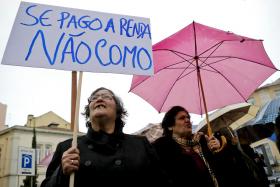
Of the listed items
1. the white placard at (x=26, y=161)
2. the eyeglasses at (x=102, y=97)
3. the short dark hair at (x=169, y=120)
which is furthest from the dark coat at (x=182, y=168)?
the white placard at (x=26, y=161)

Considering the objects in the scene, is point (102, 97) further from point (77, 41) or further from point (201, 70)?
point (201, 70)

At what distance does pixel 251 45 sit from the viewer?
423 cm


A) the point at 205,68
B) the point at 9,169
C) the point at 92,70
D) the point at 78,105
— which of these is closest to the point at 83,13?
the point at 92,70

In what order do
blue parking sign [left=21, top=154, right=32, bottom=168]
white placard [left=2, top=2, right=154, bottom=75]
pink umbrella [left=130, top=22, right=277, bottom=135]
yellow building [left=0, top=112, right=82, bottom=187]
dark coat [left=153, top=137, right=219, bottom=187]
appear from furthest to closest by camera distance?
yellow building [left=0, top=112, right=82, bottom=187]
blue parking sign [left=21, top=154, right=32, bottom=168]
pink umbrella [left=130, top=22, right=277, bottom=135]
dark coat [left=153, top=137, right=219, bottom=187]
white placard [left=2, top=2, right=154, bottom=75]

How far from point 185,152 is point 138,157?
1007 mm

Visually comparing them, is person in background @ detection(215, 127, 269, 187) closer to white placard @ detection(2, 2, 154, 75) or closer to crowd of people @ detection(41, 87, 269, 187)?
crowd of people @ detection(41, 87, 269, 187)

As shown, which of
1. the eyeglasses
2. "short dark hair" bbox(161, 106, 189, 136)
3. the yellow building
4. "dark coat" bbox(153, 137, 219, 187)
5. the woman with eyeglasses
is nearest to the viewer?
the woman with eyeglasses

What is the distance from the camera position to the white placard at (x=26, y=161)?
895 cm

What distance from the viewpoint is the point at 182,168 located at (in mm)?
3227

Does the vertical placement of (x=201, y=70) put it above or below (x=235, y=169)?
above

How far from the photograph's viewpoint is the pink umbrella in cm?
407

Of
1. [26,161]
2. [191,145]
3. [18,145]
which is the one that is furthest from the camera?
[18,145]

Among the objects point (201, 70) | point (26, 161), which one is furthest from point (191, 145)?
point (26, 161)

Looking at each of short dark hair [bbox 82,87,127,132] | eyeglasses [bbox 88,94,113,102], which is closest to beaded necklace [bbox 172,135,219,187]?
short dark hair [bbox 82,87,127,132]
